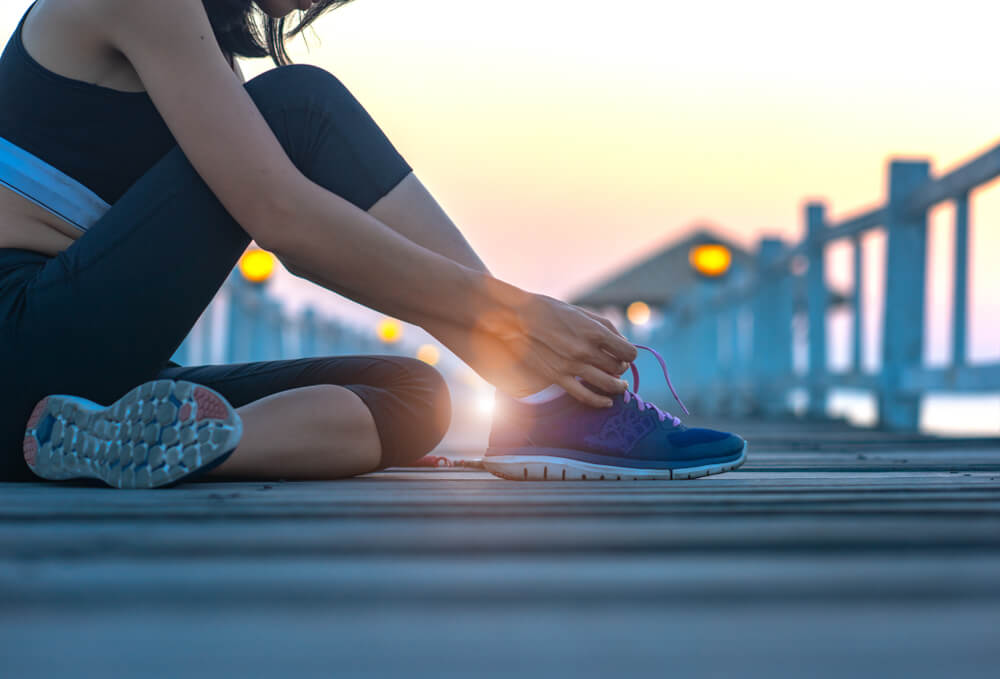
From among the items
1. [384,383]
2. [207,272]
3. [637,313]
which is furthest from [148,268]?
[637,313]

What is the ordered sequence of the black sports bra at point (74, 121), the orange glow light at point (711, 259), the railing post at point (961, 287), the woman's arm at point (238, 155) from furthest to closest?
the orange glow light at point (711, 259) → the railing post at point (961, 287) → the black sports bra at point (74, 121) → the woman's arm at point (238, 155)

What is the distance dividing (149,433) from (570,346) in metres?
0.61

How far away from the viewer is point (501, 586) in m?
0.73

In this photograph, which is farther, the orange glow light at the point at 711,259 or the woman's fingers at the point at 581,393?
the orange glow light at the point at 711,259

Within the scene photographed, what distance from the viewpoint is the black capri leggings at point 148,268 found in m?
1.49

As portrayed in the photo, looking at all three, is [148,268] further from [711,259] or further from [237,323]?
[711,259]

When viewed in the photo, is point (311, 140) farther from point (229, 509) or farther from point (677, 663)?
point (677, 663)

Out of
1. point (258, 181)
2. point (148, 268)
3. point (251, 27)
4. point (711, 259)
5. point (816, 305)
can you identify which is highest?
point (711, 259)

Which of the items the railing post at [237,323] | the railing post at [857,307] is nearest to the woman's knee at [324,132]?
the railing post at [857,307]

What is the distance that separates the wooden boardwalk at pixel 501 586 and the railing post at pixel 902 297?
3394mm

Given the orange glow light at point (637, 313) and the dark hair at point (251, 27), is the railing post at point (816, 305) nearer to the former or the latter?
the dark hair at point (251, 27)

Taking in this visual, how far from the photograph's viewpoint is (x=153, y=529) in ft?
3.28

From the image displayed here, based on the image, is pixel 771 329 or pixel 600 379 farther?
pixel 771 329

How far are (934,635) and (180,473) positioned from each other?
1.05m
